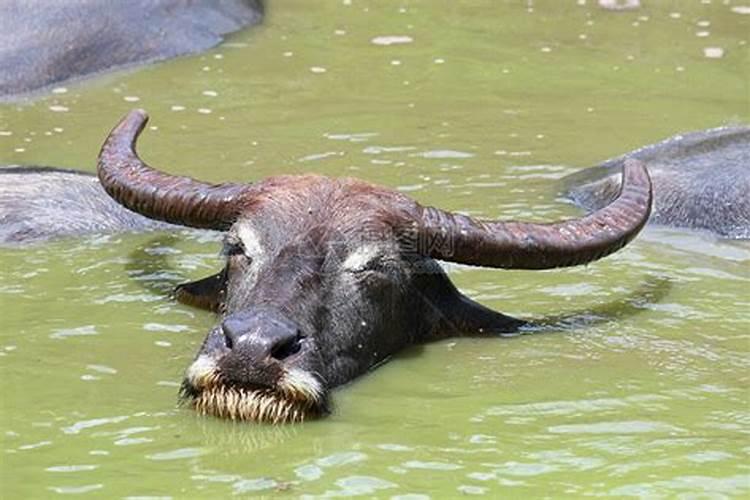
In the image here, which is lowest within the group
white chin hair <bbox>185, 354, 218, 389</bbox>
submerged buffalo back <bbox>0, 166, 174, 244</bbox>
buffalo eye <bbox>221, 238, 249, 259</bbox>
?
submerged buffalo back <bbox>0, 166, 174, 244</bbox>

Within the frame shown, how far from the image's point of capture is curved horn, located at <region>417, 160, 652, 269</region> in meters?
6.48

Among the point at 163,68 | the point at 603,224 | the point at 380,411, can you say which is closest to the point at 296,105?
the point at 163,68

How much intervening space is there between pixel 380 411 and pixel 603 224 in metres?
1.50

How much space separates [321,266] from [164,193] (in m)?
1.03

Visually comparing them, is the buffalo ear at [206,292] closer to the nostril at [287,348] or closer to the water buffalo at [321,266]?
the water buffalo at [321,266]

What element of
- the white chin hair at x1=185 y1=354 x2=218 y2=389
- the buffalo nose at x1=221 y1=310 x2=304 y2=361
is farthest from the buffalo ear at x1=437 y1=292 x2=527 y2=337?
the white chin hair at x1=185 y1=354 x2=218 y2=389

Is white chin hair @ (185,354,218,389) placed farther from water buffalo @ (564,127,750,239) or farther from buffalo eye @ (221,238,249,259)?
water buffalo @ (564,127,750,239)

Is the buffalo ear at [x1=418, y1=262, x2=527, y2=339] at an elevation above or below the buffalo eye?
below

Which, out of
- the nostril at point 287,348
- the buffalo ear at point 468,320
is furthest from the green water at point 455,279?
the nostril at point 287,348

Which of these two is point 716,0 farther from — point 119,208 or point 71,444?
point 71,444

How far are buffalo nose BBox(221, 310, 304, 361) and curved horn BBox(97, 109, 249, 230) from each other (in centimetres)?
112

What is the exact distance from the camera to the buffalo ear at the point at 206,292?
6.83 m

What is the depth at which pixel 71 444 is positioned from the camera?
5273 millimetres

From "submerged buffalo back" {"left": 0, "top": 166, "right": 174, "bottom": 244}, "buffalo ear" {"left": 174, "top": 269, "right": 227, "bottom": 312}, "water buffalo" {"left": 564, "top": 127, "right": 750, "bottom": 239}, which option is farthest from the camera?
"water buffalo" {"left": 564, "top": 127, "right": 750, "bottom": 239}
